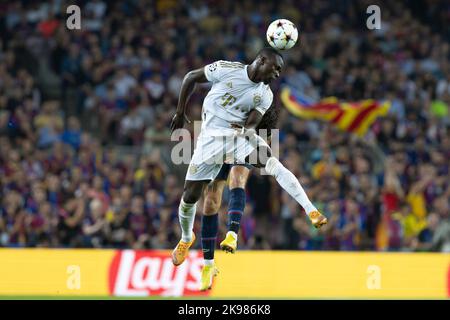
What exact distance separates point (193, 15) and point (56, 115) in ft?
15.6

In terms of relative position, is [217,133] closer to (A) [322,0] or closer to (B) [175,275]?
(B) [175,275]

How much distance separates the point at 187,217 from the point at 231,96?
5.38 feet

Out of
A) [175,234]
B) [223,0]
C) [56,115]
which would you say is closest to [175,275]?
[175,234]

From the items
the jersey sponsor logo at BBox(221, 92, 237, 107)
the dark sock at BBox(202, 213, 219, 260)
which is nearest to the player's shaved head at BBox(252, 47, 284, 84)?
the jersey sponsor logo at BBox(221, 92, 237, 107)

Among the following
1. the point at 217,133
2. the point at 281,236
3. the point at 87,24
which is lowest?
the point at 281,236

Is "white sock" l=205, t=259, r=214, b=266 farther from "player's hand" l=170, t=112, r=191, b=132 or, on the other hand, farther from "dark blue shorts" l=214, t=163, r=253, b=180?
"player's hand" l=170, t=112, r=191, b=132

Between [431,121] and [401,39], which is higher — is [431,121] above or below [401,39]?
below

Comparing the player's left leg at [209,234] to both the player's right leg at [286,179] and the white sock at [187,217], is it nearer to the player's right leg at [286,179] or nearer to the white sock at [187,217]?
the white sock at [187,217]

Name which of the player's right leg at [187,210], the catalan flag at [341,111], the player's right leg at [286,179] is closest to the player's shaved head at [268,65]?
the player's right leg at [286,179]

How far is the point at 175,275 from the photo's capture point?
628 inches

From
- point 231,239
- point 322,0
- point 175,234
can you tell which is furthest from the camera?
point 322,0

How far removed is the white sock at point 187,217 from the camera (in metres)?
13.1

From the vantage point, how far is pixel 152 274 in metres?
16.0

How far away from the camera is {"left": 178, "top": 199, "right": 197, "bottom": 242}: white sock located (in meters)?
13.1
